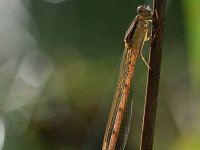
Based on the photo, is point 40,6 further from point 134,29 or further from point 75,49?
point 134,29

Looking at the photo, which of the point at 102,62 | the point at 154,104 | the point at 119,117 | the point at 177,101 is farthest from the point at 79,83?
the point at 154,104

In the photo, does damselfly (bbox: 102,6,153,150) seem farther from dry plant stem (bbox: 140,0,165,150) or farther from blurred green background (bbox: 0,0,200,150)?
dry plant stem (bbox: 140,0,165,150)

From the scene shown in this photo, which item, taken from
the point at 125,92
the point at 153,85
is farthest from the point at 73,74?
the point at 153,85

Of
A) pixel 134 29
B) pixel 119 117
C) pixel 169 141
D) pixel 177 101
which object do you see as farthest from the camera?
pixel 177 101

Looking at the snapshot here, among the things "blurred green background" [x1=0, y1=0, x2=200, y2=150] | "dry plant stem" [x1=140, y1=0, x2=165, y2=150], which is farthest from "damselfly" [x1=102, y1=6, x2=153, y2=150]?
"dry plant stem" [x1=140, y1=0, x2=165, y2=150]

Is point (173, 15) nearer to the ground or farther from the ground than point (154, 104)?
nearer to the ground

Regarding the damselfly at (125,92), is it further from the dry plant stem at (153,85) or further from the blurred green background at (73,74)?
the dry plant stem at (153,85)
